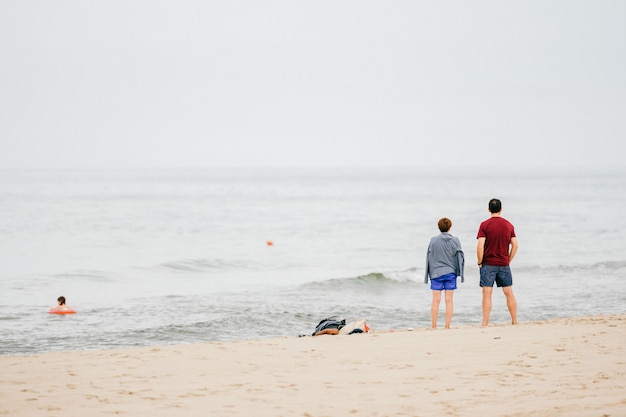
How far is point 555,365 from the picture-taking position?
7758 mm

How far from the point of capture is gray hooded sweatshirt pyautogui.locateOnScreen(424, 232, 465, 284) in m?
10.1

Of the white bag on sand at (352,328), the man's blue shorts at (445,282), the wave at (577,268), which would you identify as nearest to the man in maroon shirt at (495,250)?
the man's blue shorts at (445,282)

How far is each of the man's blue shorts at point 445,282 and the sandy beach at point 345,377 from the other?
0.65 metres

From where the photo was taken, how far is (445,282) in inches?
401

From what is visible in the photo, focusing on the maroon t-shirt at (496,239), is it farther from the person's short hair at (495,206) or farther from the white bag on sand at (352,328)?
the white bag on sand at (352,328)

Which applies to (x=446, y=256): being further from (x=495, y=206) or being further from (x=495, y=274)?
(x=495, y=206)

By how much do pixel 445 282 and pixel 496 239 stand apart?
913mm

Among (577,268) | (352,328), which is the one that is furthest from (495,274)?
(577,268)

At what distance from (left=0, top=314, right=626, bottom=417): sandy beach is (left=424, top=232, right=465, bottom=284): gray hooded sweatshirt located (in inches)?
33.6

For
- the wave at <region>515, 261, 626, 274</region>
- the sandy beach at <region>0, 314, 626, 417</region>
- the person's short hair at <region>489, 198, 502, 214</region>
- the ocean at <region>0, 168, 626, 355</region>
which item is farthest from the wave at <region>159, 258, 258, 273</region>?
the person's short hair at <region>489, 198, 502, 214</region>

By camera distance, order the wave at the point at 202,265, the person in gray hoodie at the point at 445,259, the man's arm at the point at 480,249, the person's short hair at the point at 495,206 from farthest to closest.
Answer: the wave at the point at 202,265
the person in gray hoodie at the point at 445,259
the man's arm at the point at 480,249
the person's short hair at the point at 495,206

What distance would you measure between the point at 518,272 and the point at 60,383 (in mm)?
16743

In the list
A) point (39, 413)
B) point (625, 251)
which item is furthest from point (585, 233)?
point (39, 413)

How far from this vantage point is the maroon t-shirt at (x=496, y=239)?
1001 cm
